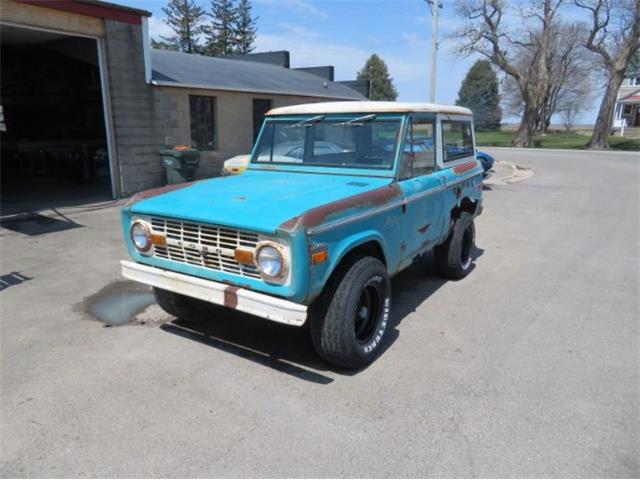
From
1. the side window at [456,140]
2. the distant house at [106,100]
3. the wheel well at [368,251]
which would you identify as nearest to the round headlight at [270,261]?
the wheel well at [368,251]

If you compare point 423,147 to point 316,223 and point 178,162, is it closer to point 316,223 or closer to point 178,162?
point 316,223

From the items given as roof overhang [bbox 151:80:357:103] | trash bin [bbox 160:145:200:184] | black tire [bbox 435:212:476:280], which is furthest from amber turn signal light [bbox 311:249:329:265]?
roof overhang [bbox 151:80:357:103]

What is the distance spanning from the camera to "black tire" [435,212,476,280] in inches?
215

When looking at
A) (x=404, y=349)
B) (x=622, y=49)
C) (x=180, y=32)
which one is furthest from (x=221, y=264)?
(x=180, y=32)

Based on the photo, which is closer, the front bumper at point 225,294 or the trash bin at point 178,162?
the front bumper at point 225,294

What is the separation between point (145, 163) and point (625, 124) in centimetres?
5447

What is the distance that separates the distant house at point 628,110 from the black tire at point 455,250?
51.0 meters

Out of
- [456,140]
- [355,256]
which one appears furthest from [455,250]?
[355,256]

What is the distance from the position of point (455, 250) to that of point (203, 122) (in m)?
10.1

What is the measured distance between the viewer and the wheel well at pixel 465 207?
5.58 metres

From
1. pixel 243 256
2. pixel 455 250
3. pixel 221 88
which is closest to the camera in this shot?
pixel 243 256

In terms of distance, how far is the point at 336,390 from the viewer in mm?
3344

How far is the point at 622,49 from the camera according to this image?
29.3 metres

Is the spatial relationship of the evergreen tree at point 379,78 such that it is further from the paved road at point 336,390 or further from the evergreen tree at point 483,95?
the paved road at point 336,390
